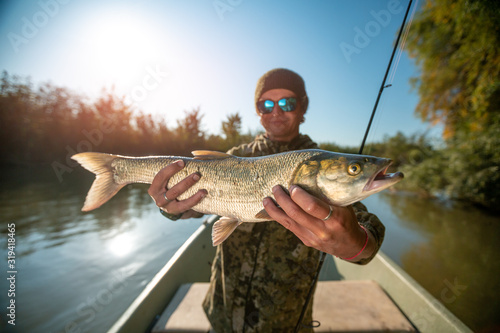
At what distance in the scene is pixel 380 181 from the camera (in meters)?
1.22

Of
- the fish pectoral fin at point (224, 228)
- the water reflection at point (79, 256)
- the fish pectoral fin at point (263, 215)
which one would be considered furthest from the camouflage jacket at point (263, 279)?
the water reflection at point (79, 256)

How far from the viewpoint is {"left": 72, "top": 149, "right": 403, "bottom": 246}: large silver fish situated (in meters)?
1.29

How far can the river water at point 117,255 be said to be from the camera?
4.04 m

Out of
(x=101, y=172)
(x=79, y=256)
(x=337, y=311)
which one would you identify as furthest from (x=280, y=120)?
(x=79, y=256)

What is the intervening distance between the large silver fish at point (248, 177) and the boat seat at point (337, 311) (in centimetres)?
176

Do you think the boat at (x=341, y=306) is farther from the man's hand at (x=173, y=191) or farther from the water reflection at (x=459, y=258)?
the water reflection at (x=459, y=258)

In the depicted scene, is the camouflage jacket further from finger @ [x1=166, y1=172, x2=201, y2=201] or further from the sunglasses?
the sunglasses

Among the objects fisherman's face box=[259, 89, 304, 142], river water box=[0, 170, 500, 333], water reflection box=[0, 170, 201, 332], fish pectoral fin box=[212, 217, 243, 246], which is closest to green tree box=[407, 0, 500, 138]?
river water box=[0, 170, 500, 333]

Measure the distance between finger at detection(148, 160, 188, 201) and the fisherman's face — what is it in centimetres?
110

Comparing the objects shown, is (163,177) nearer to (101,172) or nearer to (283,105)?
(101,172)

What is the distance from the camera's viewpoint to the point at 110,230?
7.59 meters

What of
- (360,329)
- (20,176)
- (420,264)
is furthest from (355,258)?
(20,176)

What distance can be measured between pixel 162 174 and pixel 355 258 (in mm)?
1625

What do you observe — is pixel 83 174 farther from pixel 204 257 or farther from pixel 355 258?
pixel 355 258
